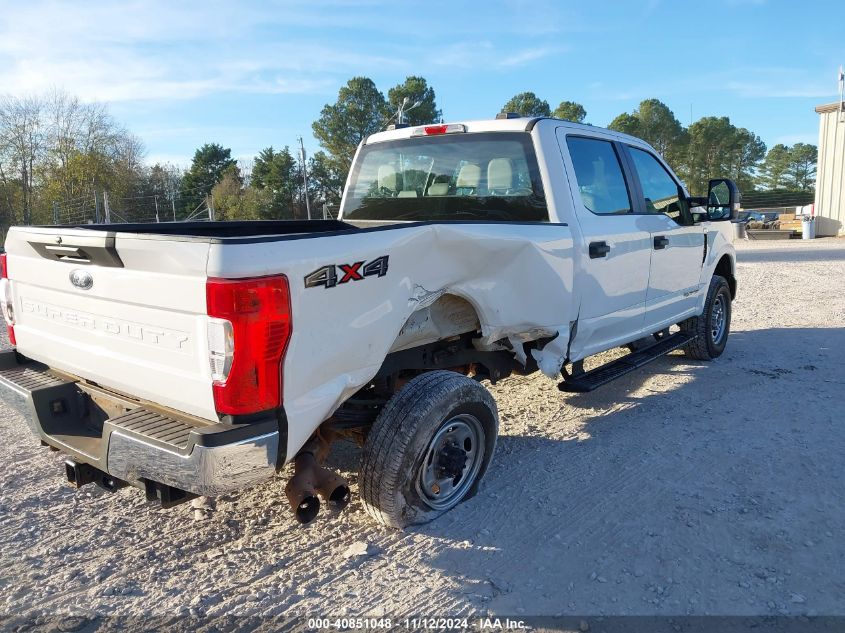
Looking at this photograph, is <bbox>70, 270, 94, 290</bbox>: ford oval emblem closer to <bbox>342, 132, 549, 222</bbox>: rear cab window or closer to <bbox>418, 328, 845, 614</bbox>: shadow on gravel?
<bbox>418, 328, 845, 614</bbox>: shadow on gravel

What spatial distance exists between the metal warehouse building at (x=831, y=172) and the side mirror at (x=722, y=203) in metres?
24.4

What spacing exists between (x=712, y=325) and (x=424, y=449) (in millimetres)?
4521

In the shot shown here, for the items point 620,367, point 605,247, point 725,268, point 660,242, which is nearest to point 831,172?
point 725,268

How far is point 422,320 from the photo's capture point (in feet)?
11.0

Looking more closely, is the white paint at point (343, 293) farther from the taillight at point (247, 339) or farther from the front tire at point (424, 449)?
the front tire at point (424, 449)

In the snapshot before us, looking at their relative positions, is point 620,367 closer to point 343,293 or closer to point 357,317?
point 357,317

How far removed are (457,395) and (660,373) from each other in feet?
12.1

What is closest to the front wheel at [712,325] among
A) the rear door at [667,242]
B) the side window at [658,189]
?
the rear door at [667,242]

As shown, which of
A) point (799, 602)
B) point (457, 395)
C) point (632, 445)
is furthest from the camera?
point (632, 445)

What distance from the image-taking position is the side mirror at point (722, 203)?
6.02 metres

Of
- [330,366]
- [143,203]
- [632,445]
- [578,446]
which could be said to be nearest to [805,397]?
[632,445]

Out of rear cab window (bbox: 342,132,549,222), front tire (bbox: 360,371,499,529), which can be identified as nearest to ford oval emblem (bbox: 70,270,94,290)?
front tire (bbox: 360,371,499,529)

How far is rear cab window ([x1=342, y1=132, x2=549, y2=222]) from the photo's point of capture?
4160 mm

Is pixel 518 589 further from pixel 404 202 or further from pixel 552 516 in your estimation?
pixel 404 202
